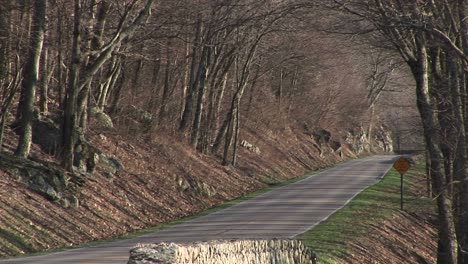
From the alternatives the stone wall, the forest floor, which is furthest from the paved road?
the stone wall

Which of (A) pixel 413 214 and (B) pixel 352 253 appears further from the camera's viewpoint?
(A) pixel 413 214

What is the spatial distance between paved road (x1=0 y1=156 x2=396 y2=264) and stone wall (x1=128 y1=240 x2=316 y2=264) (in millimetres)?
3373

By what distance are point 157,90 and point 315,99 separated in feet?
128

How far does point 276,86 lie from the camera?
71688 millimetres

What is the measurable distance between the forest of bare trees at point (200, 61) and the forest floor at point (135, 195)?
1.05 m

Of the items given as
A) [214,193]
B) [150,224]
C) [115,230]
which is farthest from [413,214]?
[115,230]

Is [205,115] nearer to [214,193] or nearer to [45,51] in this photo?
[214,193]

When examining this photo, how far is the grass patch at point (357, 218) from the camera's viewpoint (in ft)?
77.7

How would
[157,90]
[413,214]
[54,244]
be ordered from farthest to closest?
[157,90], [413,214], [54,244]

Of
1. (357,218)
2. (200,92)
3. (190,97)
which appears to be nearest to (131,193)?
(357,218)

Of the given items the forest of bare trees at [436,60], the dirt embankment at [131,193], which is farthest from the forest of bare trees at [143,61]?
the forest of bare trees at [436,60]

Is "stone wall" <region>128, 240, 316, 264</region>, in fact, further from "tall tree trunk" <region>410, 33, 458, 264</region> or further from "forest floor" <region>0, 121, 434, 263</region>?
"forest floor" <region>0, 121, 434, 263</region>

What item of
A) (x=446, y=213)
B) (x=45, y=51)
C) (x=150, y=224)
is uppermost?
(x=45, y=51)

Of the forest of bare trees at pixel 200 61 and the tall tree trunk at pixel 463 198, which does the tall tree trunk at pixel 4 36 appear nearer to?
the forest of bare trees at pixel 200 61
